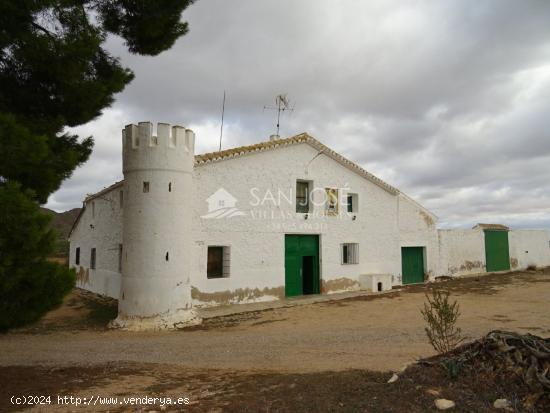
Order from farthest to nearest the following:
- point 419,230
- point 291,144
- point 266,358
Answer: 1. point 419,230
2. point 291,144
3. point 266,358

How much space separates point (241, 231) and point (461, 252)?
608 inches

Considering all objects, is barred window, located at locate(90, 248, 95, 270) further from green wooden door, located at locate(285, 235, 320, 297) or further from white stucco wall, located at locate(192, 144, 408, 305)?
green wooden door, located at locate(285, 235, 320, 297)

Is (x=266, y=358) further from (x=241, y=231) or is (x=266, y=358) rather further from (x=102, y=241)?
(x=102, y=241)

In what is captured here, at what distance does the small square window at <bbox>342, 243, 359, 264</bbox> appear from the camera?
62.3 ft

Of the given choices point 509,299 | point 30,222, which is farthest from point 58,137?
point 509,299

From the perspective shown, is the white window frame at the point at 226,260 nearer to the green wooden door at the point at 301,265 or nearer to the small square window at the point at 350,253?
the green wooden door at the point at 301,265

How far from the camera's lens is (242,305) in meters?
14.8

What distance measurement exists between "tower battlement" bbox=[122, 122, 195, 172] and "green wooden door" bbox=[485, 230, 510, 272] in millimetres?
21786

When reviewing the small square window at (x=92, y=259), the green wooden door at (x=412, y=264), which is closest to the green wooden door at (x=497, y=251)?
the green wooden door at (x=412, y=264)

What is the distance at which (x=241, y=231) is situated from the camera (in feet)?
49.8

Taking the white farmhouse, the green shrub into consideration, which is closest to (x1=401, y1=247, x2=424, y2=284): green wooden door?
the white farmhouse

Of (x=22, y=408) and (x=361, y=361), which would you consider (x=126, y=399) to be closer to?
(x=22, y=408)

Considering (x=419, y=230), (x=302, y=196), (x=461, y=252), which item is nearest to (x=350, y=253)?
(x=302, y=196)

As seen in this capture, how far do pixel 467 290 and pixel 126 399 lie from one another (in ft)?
53.1
